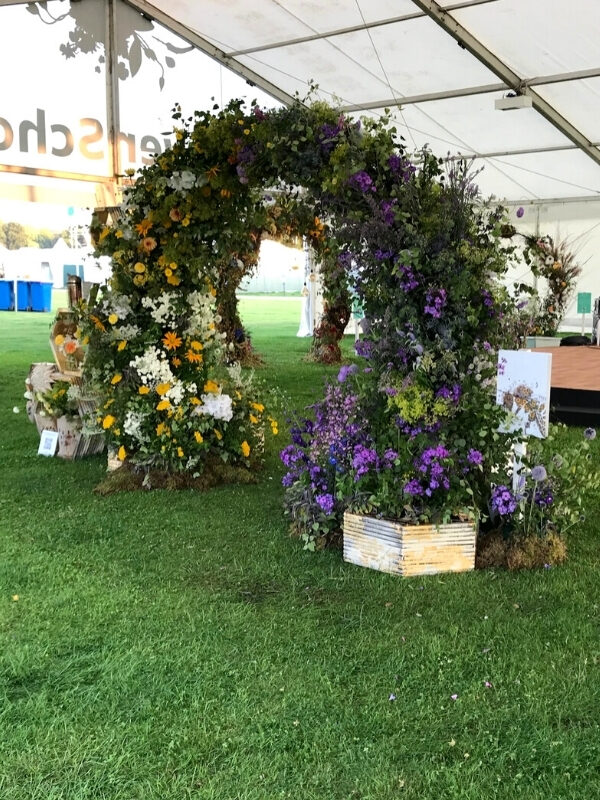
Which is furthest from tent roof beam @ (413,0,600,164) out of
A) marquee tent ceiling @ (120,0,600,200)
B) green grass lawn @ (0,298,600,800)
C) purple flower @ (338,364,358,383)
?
green grass lawn @ (0,298,600,800)

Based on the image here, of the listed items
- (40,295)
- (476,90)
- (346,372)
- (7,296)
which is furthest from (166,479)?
(7,296)

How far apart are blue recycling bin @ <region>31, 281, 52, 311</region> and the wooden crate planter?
21602 mm

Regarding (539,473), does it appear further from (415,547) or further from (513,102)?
(513,102)

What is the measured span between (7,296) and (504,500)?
74.4ft

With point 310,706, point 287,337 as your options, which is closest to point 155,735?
point 310,706

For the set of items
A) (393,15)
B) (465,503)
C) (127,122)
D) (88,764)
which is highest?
(393,15)

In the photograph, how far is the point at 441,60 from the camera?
984 cm

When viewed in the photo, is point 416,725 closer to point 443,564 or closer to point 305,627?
point 305,627

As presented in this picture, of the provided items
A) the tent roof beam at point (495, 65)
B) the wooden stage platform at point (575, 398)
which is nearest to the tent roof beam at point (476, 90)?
the tent roof beam at point (495, 65)

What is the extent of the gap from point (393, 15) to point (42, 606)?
8420 millimetres

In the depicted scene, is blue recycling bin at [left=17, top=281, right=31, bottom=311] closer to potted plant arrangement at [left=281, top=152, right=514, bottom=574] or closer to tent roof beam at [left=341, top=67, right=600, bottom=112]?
tent roof beam at [left=341, top=67, right=600, bottom=112]

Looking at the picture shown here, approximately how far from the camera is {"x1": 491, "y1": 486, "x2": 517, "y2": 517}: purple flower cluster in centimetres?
334

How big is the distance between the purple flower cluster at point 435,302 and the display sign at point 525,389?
335 mm

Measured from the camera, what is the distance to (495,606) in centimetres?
289
